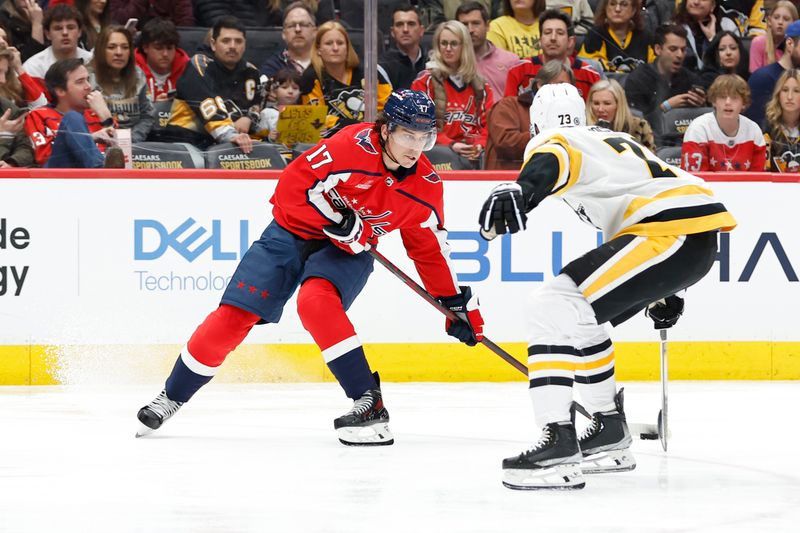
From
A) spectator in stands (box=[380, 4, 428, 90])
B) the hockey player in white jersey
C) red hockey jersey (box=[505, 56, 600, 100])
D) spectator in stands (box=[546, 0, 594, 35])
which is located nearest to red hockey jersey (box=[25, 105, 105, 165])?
spectator in stands (box=[380, 4, 428, 90])

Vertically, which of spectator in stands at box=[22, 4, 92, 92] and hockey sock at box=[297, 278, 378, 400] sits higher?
spectator in stands at box=[22, 4, 92, 92]

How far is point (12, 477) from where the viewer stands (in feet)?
11.5

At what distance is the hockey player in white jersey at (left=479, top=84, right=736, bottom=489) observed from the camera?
3305mm

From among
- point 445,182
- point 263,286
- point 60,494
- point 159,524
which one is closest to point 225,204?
point 445,182

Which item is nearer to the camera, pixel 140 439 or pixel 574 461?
pixel 574 461

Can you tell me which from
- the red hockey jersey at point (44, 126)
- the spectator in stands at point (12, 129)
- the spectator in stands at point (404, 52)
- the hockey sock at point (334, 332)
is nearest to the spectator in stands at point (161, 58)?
the red hockey jersey at point (44, 126)

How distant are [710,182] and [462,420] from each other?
189 cm

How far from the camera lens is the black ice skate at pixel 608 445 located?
3.63 metres

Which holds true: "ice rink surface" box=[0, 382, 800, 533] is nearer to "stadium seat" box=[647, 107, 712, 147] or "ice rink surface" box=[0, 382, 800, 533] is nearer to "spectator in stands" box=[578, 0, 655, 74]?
"stadium seat" box=[647, 107, 712, 147]

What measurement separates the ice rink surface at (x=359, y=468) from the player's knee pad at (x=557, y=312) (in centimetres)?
39

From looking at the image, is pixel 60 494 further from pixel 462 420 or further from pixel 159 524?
pixel 462 420

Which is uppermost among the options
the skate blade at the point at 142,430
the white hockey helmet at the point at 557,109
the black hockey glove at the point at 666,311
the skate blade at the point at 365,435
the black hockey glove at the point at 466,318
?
the white hockey helmet at the point at 557,109

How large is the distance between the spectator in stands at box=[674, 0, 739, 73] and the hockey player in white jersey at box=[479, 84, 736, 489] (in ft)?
10.7

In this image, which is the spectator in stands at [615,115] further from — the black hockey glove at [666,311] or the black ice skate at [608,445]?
the black ice skate at [608,445]
